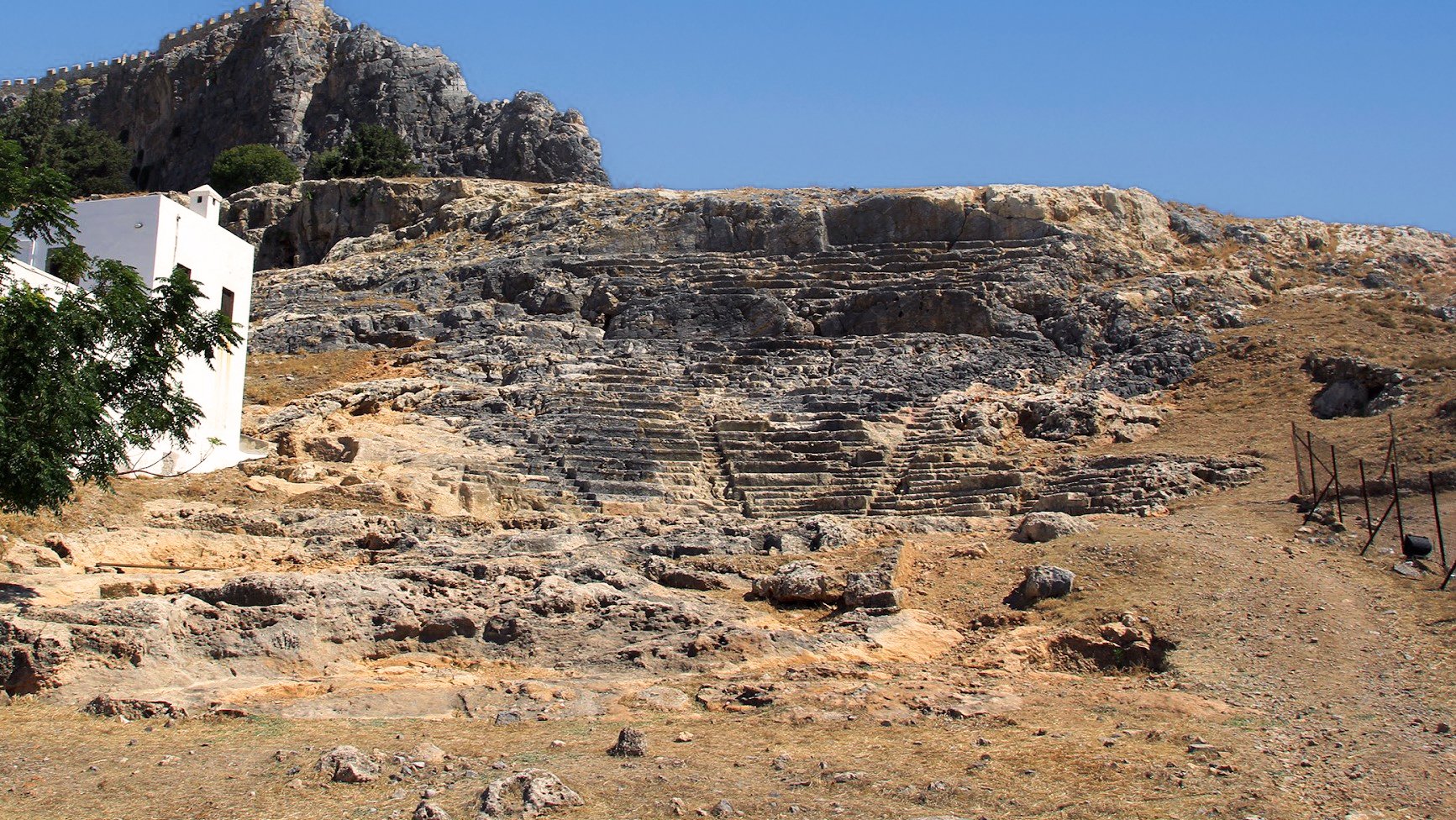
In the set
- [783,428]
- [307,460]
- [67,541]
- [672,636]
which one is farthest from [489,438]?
[672,636]

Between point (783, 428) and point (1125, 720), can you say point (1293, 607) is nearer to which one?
point (1125, 720)

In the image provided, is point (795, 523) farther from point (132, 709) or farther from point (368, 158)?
point (368, 158)

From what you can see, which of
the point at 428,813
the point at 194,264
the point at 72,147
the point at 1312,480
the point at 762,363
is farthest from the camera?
the point at 72,147

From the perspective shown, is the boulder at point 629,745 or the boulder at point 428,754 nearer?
the boulder at point 428,754

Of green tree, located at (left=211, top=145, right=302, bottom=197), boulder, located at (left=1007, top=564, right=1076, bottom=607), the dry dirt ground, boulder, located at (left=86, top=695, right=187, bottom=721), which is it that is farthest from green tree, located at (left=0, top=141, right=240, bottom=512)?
green tree, located at (left=211, top=145, right=302, bottom=197)

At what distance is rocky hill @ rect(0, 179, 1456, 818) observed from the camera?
982cm

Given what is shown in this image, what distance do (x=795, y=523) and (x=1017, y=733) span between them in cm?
707

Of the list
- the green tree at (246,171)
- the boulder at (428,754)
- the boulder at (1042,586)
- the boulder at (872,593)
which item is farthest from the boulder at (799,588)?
the green tree at (246,171)

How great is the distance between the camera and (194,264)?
64.3 ft

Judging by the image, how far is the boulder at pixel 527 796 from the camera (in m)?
7.94

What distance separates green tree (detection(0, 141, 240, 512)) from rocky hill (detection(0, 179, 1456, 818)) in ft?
4.13

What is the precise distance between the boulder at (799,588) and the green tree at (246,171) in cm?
3246

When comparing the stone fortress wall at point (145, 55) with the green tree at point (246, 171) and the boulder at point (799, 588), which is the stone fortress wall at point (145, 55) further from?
the boulder at point (799, 588)

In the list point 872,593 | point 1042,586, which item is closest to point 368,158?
point 872,593
